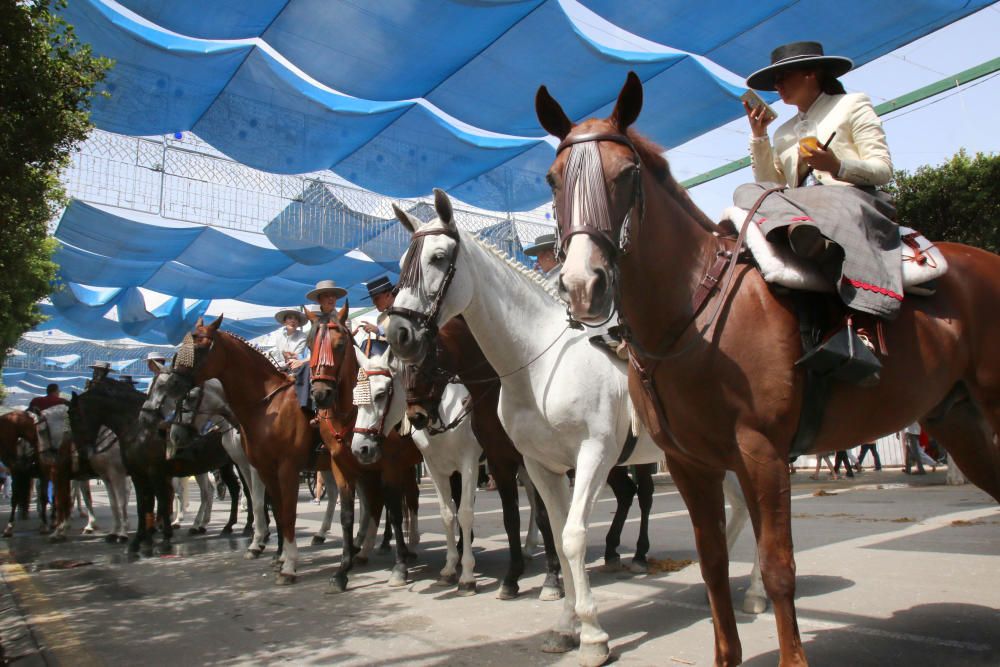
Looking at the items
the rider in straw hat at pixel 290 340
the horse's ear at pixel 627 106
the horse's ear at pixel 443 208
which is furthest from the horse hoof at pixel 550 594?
the rider in straw hat at pixel 290 340

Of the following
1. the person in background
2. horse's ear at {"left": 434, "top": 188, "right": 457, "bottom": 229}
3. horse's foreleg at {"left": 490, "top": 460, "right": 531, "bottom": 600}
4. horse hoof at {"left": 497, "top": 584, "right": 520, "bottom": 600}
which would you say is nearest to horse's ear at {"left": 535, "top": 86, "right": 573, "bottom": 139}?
horse's ear at {"left": 434, "top": 188, "right": 457, "bottom": 229}

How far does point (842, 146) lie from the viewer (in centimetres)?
287

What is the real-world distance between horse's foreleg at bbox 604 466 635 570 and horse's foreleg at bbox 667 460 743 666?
337 cm

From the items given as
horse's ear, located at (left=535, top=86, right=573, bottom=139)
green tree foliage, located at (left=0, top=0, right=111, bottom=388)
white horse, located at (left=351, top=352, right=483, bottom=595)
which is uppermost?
green tree foliage, located at (left=0, top=0, right=111, bottom=388)

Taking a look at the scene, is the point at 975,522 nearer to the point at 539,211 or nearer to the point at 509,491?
the point at 509,491

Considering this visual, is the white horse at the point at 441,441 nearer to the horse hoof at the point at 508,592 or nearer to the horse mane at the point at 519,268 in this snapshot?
the horse hoof at the point at 508,592

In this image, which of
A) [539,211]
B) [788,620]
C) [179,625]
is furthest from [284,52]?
[788,620]

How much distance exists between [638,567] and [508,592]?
1415 mm

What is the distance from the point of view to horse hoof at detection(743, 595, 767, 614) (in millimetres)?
4277

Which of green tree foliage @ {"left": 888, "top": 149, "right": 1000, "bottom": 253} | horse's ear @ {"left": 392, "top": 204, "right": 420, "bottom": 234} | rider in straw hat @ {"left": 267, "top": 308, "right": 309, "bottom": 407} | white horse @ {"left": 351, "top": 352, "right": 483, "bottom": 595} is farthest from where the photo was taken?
green tree foliage @ {"left": 888, "top": 149, "right": 1000, "bottom": 253}

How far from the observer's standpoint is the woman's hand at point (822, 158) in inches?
101

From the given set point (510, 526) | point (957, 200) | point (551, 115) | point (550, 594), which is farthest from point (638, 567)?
point (957, 200)

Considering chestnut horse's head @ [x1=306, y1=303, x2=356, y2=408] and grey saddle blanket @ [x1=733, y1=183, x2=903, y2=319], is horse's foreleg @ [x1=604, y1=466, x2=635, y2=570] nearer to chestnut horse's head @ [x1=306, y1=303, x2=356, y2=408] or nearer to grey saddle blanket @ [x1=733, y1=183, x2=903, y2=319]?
chestnut horse's head @ [x1=306, y1=303, x2=356, y2=408]

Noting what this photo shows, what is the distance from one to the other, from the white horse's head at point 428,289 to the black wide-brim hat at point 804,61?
1.85 m
